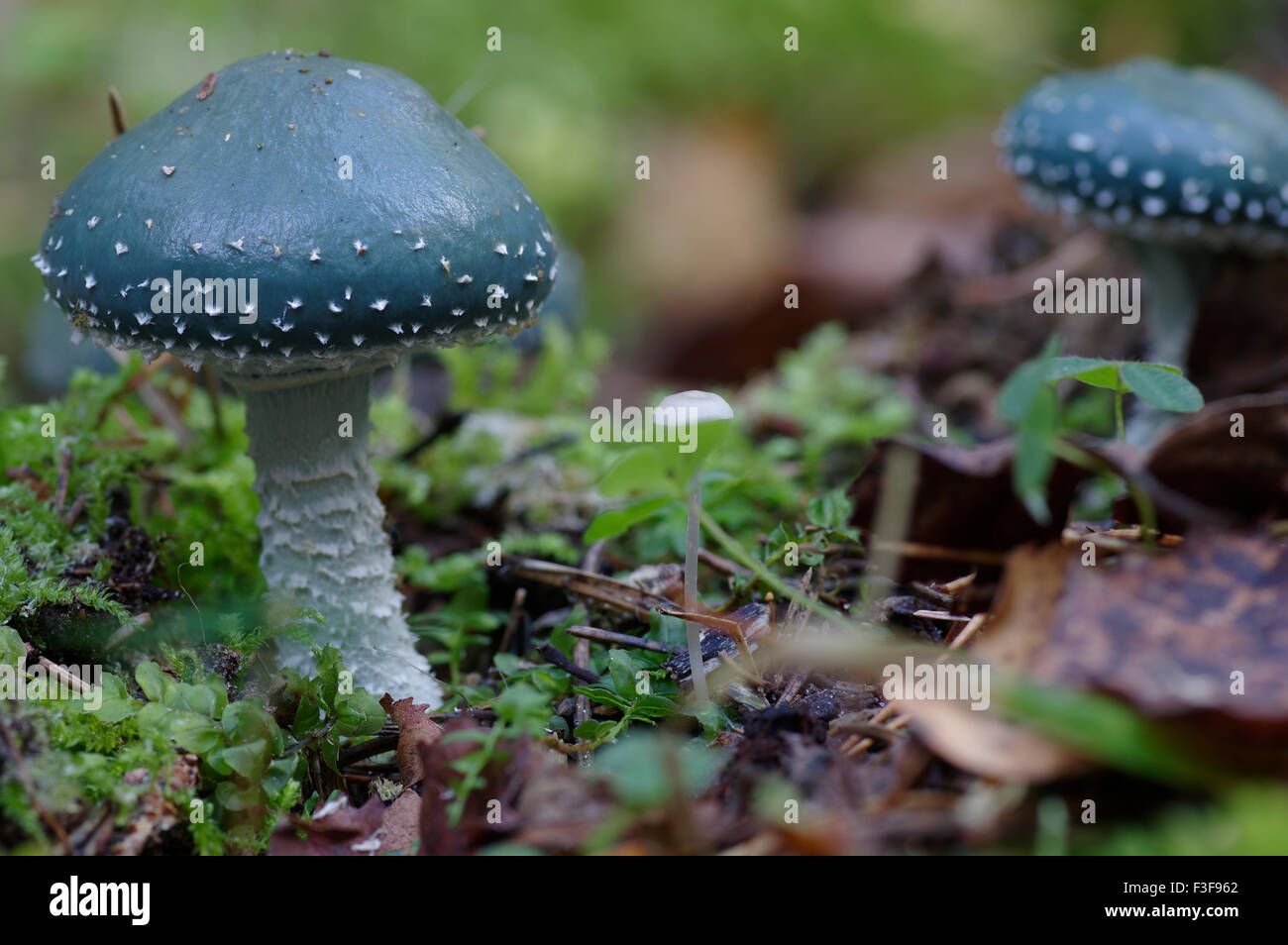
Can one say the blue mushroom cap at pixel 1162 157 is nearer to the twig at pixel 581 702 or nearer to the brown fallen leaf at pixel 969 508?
the brown fallen leaf at pixel 969 508

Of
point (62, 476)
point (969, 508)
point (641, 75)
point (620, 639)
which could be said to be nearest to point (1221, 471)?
point (969, 508)

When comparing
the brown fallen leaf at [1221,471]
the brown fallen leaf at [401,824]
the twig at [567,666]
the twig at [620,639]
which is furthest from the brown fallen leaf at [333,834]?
the brown fallen leaf at [1221,471]

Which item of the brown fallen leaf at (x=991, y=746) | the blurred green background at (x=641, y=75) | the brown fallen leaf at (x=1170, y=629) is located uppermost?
the blurred green background at (x=641, y=75)

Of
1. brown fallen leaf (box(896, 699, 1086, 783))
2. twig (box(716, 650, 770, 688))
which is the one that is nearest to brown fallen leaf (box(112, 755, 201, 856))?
twig (box(716, 650, 770, 688))

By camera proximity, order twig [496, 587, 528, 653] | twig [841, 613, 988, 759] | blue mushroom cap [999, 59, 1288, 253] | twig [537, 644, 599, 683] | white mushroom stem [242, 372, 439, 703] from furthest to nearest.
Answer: blue mushroom cap [999, 59, 1288, 253]
twig [496, 587, 528, 653]
white mushroom stem [242, 372, 439, 703]
twig [537, 644, 599, 683]
twig [841, 613, 988, 759]

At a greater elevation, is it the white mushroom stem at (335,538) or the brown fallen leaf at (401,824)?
the white mushroom stem at (335,538)

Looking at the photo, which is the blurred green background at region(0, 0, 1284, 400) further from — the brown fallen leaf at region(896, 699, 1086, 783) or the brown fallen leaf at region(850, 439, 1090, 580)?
the brown fallen leaf at region(896, 699, 1086, 783)

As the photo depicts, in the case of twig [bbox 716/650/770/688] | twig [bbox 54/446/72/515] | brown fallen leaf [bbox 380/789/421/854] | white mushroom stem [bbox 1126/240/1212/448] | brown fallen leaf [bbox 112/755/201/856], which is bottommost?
brown fallen leaf [bbox 380/789/421/854]
